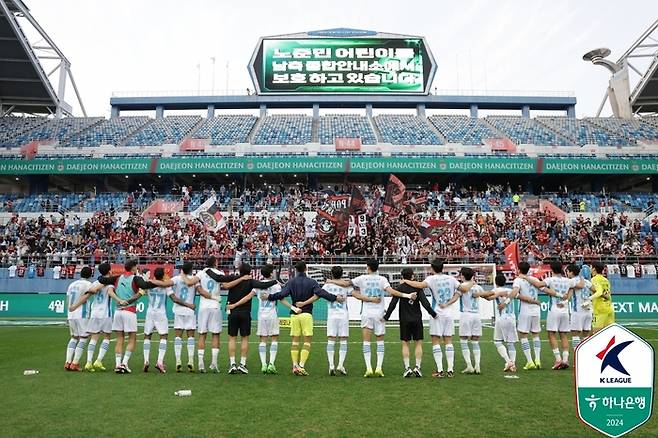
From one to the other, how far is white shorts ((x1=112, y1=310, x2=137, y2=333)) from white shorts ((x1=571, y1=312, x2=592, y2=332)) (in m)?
10.0

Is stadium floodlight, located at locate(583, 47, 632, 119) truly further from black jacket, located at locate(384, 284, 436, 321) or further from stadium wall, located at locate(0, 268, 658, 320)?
black jacket, located at locate(384, 284, 436, 321)

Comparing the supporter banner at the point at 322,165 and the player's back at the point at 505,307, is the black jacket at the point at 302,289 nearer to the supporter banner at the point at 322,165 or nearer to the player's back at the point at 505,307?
the player's back at the point at 505,307

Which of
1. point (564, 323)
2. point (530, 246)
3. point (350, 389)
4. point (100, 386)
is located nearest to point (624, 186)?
point (530, 246)

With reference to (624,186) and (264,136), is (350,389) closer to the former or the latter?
(264,136)

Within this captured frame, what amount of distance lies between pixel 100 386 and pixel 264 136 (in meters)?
36.2

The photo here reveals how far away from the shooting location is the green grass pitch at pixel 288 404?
19.2 feet

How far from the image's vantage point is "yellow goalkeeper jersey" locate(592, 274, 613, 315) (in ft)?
37.6

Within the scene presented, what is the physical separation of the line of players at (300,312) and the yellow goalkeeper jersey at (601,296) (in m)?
0.98

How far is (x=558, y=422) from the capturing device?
20.2 ft

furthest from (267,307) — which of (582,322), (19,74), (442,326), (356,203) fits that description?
(19,74)

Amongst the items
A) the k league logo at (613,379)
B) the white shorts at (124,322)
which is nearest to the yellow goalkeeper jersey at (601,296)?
the k league logo at (613,379)

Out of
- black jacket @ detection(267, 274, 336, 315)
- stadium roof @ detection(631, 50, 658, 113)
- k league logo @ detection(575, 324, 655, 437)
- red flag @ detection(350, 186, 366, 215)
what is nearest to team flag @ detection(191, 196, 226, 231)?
red flag @ detection(350, 186, 366, 215)

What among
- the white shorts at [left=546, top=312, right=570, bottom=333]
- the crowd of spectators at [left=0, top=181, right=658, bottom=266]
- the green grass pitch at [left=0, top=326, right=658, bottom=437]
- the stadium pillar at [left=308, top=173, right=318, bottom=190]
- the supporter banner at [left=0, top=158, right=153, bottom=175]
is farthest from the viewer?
the stadium pillar at [left=308, top=173, right=318, bottom=190]

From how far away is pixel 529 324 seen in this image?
10.8m
